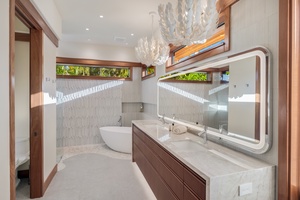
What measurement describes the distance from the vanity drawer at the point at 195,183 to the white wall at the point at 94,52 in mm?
4616

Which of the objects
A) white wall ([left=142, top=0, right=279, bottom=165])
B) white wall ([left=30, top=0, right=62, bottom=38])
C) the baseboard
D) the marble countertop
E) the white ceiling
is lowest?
the baseboard

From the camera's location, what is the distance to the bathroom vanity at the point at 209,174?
1.37 m

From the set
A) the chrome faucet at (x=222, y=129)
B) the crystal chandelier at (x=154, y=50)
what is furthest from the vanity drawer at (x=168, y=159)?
the crystal chandelier at (x=154, y=50)

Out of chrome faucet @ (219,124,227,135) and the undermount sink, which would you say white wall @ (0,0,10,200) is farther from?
chrome faucet @ (219,124,227,135)

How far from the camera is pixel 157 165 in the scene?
95.0 inches

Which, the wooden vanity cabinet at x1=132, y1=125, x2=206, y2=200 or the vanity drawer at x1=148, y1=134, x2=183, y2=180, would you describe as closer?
the wooden vanity cabinet at x1=132, y1=125, x2=206, y2=200

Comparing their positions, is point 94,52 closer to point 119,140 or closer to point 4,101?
point 119,140

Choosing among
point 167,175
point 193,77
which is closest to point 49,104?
point 167,175

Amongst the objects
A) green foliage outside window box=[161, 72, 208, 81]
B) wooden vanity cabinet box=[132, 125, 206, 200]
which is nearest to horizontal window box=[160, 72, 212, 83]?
green foliage outside window box=[161, 72, 208, 81]

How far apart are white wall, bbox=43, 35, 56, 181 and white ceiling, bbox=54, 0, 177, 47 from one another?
0.77 metres

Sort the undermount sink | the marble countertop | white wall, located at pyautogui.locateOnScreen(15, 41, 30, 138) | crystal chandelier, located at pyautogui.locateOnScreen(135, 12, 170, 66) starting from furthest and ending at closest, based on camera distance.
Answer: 1. white wall, located at pyautogui.locateOnScreen(15, 41, 30, 138)
2. crystal chandelier, located at pyautogui.locateOnScreen(135, 12, 170, 66)
3. the undermount sink
4. the marble countertop

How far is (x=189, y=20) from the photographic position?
1.51m

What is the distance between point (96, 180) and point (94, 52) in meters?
3.71

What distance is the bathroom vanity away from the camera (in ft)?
4.49
